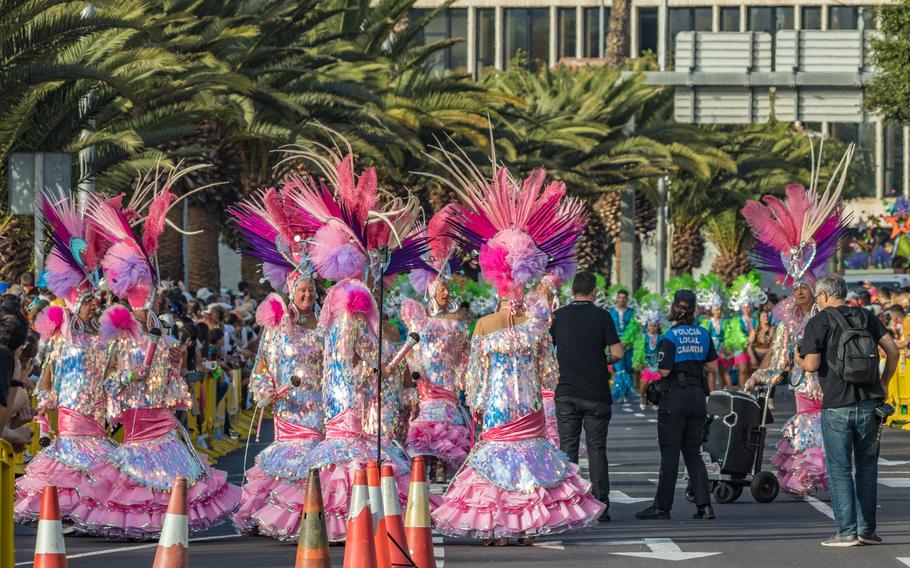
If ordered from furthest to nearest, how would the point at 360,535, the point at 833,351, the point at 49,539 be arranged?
the point at 833,351, the point at 360,535, the point at 49,539

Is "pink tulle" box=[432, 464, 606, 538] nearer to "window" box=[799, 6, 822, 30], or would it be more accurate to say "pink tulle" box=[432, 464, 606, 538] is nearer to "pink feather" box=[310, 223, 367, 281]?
"pink feather" box=[310, 223, 367, 281]

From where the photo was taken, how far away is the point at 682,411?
1373 centimetres

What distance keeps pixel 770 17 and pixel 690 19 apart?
4.07m

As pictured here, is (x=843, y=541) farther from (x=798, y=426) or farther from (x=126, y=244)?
(x=126, y=244)

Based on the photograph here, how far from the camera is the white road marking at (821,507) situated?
1411 cm

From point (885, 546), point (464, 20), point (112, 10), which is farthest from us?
point (464, 20)

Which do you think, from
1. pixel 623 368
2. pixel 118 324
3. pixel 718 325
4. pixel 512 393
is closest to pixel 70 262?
pixel 118 324

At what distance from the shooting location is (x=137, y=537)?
12.4 metres

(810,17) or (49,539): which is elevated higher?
(810,17)

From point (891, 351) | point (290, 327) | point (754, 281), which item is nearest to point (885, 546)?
point (891, 351)

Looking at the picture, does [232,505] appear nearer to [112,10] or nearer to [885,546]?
[885,546]

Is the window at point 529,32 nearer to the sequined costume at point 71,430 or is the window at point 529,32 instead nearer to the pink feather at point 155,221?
the pink feather at point 155,221

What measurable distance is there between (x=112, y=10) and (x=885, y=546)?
1400 cm

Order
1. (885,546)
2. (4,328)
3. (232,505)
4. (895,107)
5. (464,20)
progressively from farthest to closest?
(464,20) → (895,107) → (232,505) → (885,546) → (4,328)
